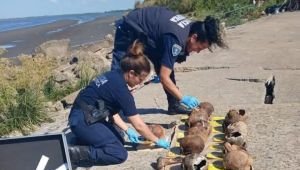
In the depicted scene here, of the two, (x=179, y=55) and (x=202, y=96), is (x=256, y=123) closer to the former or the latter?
(x=179, y=55)

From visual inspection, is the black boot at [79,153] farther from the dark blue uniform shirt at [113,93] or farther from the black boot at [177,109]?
the black boot at [177,109]

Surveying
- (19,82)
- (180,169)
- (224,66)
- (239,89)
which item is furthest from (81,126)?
(19,82)

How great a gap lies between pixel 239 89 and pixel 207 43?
223cm

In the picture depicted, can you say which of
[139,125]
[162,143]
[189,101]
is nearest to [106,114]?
[139,125]

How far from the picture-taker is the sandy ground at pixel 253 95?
477 centimetres

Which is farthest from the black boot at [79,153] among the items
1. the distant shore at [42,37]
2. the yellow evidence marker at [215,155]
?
the distant shore at [42,37]

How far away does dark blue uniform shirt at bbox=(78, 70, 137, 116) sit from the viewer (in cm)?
477

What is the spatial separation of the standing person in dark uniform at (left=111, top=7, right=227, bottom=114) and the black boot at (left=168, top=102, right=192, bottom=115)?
0.11 metres

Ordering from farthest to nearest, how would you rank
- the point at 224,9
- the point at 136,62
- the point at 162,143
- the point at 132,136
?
the point at 224,9, the point at 132,136, the point at 162,143, the point at 136,62

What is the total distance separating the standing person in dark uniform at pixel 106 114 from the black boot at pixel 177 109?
3.87 feet

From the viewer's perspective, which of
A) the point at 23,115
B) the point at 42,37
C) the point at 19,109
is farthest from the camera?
the point at 42,37

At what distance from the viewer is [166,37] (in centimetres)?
540

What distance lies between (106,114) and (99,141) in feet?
0.88

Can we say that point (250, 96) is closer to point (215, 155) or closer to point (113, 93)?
point (215, 155)
